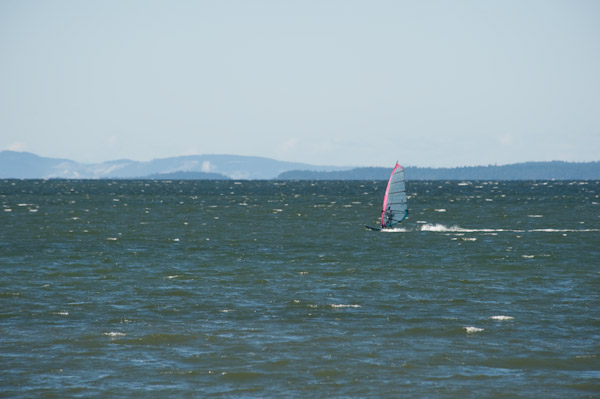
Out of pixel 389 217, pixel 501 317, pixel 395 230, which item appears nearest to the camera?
pixel 501 317

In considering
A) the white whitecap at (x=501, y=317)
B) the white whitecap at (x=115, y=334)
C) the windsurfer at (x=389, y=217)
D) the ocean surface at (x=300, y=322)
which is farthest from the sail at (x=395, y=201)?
the white whitecap at (x=115, y=334)

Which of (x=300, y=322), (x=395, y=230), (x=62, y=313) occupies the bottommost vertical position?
(x=395, y=230)

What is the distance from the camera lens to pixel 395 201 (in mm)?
68562

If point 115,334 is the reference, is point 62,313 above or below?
below

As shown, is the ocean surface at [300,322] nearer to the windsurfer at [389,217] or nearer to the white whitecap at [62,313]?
the white whitecap at [62,313]

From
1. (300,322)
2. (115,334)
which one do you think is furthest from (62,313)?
(300,322)

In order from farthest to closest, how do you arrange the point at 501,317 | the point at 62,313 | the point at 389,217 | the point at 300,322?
the point at 389,217, the point at 62,313, the point at 501,317, the point at 300,322

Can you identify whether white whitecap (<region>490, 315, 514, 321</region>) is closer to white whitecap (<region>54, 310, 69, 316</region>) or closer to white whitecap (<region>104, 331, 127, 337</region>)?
white whitecap (<region>104, 331, 127, 337</region>)

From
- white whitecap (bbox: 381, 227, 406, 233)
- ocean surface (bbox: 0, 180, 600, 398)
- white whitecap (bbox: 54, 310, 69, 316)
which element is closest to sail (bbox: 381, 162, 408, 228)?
white whitecap (bbox: 381, 227, 406, 233)

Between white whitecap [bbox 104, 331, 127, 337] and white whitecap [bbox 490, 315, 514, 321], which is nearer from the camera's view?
white whitecap [bbox 104, 331, 127, 337]

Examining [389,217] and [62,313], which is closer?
[62,313]

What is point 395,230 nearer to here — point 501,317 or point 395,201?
point 395,201

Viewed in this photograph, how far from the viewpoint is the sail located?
65625 millimetres

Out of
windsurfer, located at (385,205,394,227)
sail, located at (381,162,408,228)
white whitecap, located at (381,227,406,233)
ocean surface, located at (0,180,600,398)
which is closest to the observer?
ocean surface, located at (0,180,600,398)
